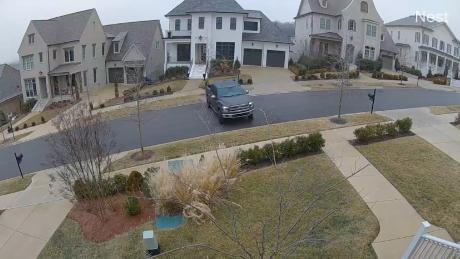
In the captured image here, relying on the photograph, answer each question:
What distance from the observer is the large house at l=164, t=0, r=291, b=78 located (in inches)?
1548

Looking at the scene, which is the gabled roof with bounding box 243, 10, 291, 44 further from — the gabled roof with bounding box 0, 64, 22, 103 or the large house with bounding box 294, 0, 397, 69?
the gabled roof with bounding box 0, 64, 22, 103

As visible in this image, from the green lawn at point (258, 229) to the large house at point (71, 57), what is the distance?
31391 mm

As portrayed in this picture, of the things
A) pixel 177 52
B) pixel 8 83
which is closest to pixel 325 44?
pixel 177 52

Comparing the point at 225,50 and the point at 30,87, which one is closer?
the point at 225,50

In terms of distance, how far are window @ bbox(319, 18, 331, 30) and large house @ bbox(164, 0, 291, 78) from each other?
5.32m

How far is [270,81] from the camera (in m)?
33.5

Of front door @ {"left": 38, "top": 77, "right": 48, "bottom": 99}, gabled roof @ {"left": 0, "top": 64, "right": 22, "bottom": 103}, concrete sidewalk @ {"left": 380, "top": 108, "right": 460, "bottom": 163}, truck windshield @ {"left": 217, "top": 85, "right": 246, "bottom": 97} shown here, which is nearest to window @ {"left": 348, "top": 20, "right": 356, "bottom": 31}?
concrete sidewalk @ {"left": 380, "top": 108, "right": 460, "bottom": 163}

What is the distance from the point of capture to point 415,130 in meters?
15.8

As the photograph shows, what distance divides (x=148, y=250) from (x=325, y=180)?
17.8ft

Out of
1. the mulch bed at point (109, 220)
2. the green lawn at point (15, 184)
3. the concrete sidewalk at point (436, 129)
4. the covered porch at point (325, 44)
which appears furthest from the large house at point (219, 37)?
the mulch bed at point (109, 220)

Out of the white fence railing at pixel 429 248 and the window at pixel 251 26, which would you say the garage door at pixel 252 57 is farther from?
the white fence railing at pixel 429 248

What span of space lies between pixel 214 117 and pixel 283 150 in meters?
8.86

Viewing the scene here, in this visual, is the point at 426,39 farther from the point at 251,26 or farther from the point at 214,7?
the point at 214,7

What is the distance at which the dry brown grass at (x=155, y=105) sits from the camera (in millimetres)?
25625
